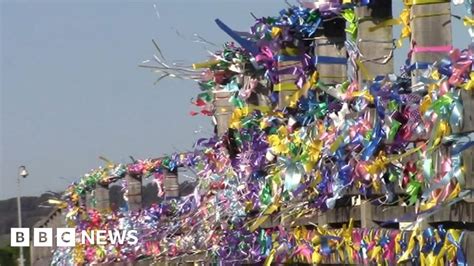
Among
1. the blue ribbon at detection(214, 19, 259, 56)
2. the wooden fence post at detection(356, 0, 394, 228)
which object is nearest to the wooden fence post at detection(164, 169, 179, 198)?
the blue ribbon at detection(214, 19, 259, 56)

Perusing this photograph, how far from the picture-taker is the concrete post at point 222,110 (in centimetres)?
904

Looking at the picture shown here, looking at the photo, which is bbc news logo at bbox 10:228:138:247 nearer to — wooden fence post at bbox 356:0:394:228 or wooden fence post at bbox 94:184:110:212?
wooden fence post at bbox 94:184:110:212

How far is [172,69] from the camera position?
7.78m

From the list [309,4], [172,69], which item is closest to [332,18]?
[309,4]

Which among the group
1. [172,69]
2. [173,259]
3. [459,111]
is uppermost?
[172,69]

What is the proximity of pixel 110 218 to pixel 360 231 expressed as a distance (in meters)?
8.02

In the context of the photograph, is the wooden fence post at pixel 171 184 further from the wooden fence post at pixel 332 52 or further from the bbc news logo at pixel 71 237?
the wooden fence post at pixel 332 52

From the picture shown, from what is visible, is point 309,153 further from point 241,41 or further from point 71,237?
point 71,237

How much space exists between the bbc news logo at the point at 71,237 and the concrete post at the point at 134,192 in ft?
1.00

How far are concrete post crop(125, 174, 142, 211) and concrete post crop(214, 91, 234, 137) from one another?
13.1ft

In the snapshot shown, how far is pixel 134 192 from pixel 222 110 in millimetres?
4147

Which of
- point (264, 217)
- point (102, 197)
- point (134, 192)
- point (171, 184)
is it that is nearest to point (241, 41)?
point (264, 217)

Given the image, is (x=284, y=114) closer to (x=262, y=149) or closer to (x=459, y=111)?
(x=262, y=149)

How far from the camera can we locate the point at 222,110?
914 centimetres
